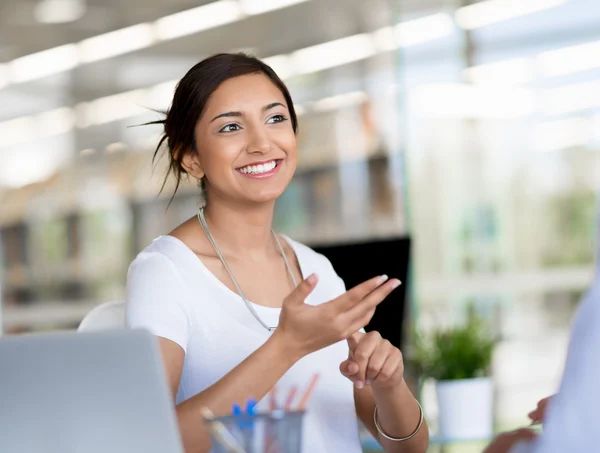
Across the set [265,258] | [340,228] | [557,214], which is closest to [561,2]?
[557,214]

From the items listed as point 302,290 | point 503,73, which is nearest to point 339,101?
point 503,73

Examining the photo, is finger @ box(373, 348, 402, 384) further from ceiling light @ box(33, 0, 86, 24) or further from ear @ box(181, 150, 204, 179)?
ceiling light @ box(33, 0, 86, 24)

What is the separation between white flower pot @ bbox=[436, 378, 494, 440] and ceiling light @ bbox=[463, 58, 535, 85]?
1750mm

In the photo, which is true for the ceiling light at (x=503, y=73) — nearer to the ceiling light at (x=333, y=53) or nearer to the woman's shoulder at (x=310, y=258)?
the ceiling light at (x=333, y=53)

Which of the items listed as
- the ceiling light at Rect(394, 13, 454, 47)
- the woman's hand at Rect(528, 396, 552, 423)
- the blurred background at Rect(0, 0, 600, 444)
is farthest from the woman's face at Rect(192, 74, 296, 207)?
the ceiling light at Rect(394, 13, 454, 47)

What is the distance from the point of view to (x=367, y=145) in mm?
4656

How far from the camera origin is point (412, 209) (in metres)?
4.01

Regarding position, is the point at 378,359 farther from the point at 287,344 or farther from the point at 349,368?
the point at 287,344

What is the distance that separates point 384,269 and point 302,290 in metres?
0.97

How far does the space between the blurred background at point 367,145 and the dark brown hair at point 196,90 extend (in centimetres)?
197

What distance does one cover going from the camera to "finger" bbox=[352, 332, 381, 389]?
155cm

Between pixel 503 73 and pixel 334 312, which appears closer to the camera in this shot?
pixel 334 312

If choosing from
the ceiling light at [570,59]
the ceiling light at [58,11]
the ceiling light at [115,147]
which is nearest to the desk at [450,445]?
the ceiling light at [570,59]

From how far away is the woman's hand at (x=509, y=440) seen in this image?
45.1 inches
